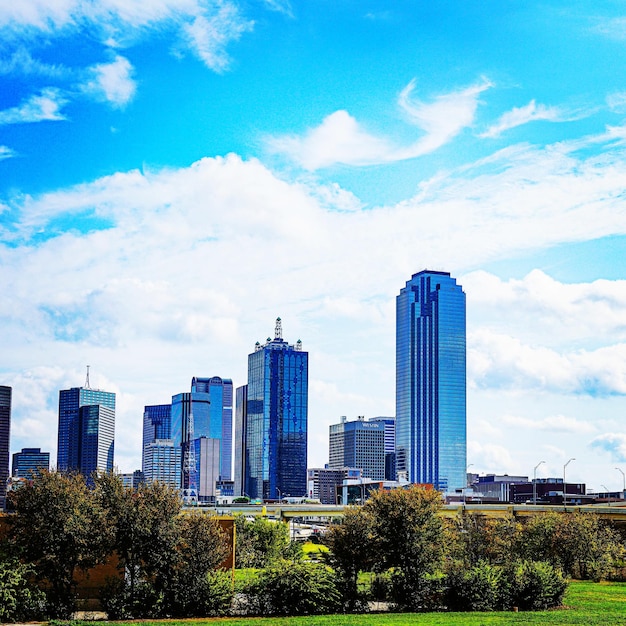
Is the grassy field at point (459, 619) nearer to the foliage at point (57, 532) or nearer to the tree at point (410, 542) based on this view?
the tree at point (410, 542)

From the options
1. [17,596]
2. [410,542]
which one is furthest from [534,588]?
[17,596]

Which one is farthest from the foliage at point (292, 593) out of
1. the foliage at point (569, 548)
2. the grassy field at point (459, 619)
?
the foliage at point (569, 548)

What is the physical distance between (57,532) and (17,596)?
3.50 metres

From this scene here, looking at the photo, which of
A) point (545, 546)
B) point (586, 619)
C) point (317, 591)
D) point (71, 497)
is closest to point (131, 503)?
point (71, 497)

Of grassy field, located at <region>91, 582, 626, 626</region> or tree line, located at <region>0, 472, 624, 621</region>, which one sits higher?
tree line, located at <region>0, 472, 624, 621</region>

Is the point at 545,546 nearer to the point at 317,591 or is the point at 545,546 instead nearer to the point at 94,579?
the point at 317,591

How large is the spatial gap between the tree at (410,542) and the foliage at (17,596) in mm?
17711

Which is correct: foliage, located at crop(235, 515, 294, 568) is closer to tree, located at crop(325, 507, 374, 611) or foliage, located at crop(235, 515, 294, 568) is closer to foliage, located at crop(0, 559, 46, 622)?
tree, located at crop(325, 507, 374, 611)

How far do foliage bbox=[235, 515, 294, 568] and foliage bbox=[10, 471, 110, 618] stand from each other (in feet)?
112

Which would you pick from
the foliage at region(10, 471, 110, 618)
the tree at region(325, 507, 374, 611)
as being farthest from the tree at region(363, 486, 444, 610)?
the foliage at region(10, 471, 110, 618)

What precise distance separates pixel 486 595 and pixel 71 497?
22.0 meters

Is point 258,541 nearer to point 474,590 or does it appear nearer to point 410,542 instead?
point 410,542

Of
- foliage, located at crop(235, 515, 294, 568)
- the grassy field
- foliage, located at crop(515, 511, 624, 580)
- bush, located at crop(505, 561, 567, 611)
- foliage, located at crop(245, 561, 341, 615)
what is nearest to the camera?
the grassy field

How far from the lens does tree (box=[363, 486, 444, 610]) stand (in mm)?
49438
